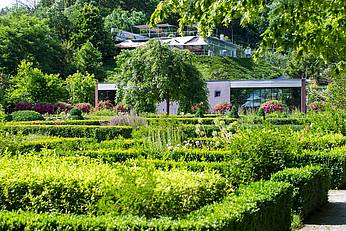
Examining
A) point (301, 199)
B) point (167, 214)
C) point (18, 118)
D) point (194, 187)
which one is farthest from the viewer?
point (18, 118)

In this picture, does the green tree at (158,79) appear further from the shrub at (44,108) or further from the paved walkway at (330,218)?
the paved walkway at (330,218)

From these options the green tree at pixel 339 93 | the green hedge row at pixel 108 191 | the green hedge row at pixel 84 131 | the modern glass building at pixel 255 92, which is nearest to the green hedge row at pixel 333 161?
the green hedge row at pixel 108 191

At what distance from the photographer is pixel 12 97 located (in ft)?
114

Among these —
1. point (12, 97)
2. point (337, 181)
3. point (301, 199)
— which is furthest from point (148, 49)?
point (301, 199)

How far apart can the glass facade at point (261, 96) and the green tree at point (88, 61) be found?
23089 mm

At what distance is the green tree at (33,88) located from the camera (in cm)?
3528

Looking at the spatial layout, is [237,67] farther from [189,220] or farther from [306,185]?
[189,220]

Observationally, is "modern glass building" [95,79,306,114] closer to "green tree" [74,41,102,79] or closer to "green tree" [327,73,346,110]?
"green tree" [74,41,102,79]

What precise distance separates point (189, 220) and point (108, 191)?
1.31m

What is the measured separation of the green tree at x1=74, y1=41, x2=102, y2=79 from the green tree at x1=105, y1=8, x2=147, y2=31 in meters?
24.1

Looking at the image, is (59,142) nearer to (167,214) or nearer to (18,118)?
(167,214)

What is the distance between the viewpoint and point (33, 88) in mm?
35500

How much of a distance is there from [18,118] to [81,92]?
2099cm

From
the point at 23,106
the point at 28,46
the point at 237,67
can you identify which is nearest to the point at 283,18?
the point at 23,106
